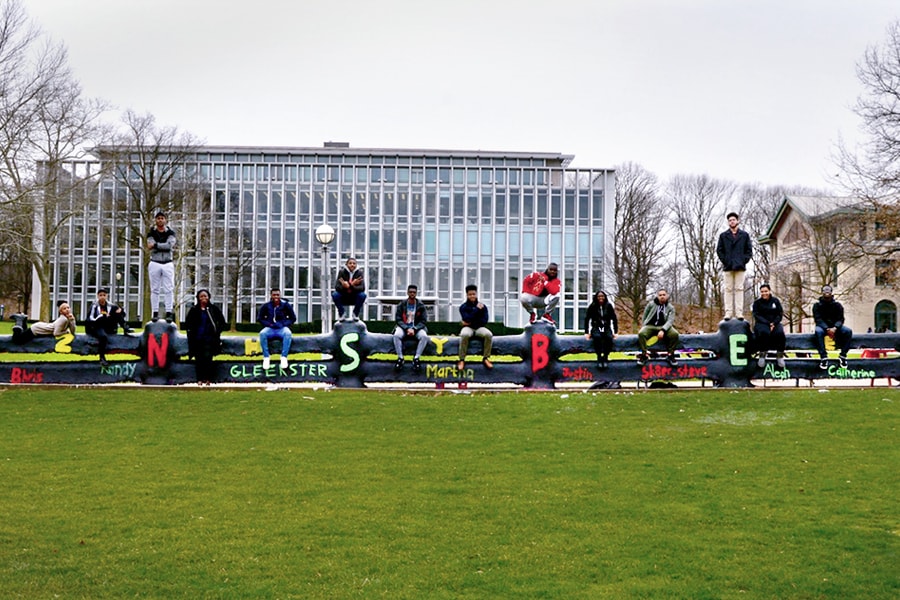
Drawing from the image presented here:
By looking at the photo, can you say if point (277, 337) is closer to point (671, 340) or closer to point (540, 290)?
point (540, 290)

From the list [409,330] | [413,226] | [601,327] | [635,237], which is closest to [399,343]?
[409,330]

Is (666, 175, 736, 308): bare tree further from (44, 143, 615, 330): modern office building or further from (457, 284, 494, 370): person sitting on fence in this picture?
(457, 284, 494, 370): person sitting on fence

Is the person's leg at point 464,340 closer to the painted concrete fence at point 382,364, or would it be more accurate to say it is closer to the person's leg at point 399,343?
the painted concrete fence at point 382,364

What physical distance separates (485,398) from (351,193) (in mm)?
58965

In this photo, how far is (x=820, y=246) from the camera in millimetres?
53469

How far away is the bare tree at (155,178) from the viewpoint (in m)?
53.2

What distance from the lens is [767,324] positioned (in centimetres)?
1650

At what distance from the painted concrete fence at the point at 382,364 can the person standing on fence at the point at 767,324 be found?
0.85 ft

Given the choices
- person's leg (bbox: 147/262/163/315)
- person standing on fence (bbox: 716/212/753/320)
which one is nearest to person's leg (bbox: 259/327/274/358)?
person's leg (bbox: 147/262/163/315)

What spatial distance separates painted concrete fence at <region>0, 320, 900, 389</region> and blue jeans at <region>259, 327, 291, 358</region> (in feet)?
0.57

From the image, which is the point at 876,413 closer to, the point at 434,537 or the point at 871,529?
the point at 871,529

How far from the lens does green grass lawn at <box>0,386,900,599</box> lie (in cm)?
599

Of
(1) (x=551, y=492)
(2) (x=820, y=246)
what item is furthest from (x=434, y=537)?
(2) (x=820, y=246)

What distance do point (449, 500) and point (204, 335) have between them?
31.4 ft
